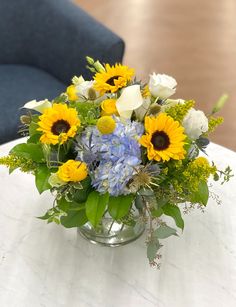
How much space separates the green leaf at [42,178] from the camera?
87cm

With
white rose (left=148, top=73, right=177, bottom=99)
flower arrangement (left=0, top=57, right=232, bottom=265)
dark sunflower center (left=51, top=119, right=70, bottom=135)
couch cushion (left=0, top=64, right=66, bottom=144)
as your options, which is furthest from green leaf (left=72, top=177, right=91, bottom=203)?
couch cushion (left=0, top=64, right=66, bottom=144)

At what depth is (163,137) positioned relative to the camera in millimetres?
Result: 816

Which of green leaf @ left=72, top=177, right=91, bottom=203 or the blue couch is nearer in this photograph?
green leaf @ left=72, top=177, right=91, bottom=203

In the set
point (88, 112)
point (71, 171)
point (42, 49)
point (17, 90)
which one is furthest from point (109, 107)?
point (42, 49)

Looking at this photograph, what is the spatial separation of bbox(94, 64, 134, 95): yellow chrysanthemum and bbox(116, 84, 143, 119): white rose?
36 mm

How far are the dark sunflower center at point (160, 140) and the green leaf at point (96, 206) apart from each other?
139mm

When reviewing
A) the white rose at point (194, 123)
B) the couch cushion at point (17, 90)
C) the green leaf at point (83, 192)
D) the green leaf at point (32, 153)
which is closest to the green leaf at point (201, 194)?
the white rose at point (194, 123)

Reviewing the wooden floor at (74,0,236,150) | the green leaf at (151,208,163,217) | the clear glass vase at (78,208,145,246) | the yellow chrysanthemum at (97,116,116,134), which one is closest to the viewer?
the yellow chrysanthemum at (97,116,116,134)

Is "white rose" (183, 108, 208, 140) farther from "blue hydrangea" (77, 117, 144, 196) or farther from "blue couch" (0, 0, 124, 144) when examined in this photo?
"blue couch" (0, 0, 124, 144)

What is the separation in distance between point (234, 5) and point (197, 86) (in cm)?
132

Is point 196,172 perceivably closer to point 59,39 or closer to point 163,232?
point 163,232

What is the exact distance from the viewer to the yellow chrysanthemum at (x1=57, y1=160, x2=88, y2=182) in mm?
803

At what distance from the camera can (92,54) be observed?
1.74 meters

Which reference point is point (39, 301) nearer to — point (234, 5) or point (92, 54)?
point (92, 54)
